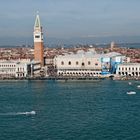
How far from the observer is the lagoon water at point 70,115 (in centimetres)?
907

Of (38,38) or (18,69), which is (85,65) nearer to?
(38,38)

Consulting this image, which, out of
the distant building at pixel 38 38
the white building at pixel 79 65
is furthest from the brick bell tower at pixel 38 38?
the white building at pixel 79 65

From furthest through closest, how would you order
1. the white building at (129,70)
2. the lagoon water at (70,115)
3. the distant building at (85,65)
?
the distant building at (85,65) → the white building at (129,70) → the lagoon water at (70,115)

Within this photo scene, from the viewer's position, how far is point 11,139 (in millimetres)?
8742

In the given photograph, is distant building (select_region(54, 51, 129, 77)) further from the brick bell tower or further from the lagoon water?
the lagoon water

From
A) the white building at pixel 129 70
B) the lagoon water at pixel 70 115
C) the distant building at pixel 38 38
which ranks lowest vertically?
the lagoon water at pixel 70 115

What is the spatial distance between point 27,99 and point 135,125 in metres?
4.74

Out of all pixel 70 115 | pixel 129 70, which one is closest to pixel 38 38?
pixel 129 70

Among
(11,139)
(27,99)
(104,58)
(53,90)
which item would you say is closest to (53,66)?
(104,58)

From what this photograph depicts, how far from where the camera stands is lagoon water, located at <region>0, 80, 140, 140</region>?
29.8 feet

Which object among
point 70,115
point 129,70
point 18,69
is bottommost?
point 70,115

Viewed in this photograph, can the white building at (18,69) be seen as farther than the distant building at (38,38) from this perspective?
No

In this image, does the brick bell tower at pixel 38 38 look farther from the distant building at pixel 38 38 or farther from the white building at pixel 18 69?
the white building at pixel 18 69

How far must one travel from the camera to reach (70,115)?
11.0 meters
